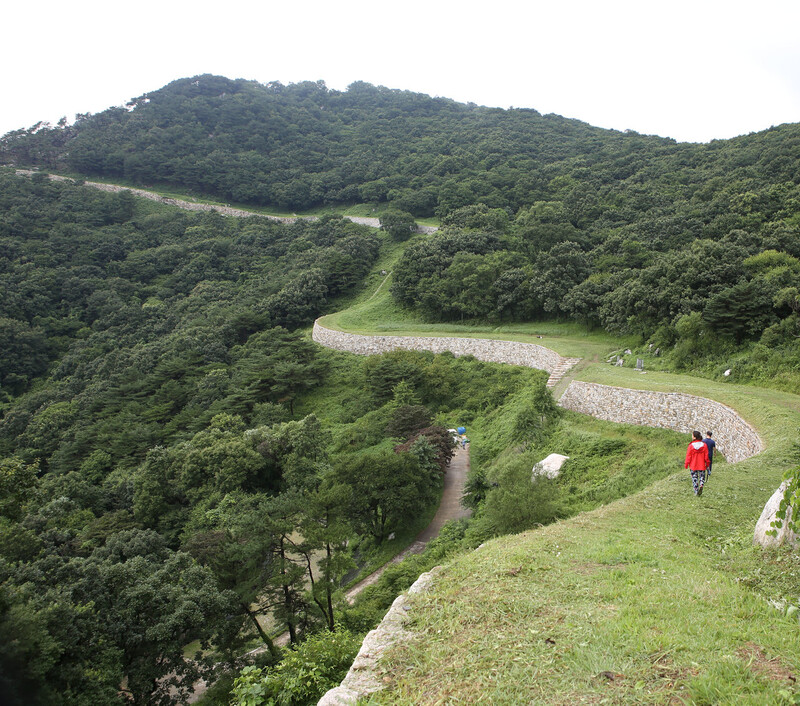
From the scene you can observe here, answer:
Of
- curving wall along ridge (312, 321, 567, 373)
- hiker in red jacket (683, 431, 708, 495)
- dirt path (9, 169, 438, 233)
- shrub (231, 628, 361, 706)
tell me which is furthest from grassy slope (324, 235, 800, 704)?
dirt path (9, 169, 438, 233)

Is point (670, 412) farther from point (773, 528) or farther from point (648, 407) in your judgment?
point (773, 528)

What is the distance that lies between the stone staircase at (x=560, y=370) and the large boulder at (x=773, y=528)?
45.9ft

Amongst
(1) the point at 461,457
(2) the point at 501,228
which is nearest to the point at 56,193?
(2) the point at 501,228

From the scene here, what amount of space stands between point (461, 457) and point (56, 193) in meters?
78.4

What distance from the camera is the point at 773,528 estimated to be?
5.95m

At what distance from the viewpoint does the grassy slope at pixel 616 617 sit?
11.9 feet

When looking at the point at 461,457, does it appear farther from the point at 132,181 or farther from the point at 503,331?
the point at 132,181

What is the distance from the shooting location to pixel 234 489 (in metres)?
20.0

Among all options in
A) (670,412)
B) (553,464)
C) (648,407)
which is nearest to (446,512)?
(553,464)

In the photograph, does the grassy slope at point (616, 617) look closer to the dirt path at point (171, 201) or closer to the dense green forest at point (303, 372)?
the dense green forest at point (303, 372)

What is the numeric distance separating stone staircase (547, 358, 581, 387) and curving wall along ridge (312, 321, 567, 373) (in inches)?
7.1

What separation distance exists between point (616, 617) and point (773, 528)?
9.67 ft

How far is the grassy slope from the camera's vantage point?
3.64m

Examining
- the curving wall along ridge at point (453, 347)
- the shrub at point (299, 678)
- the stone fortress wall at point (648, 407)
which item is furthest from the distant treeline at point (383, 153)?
the shrub at point (299, 678)
